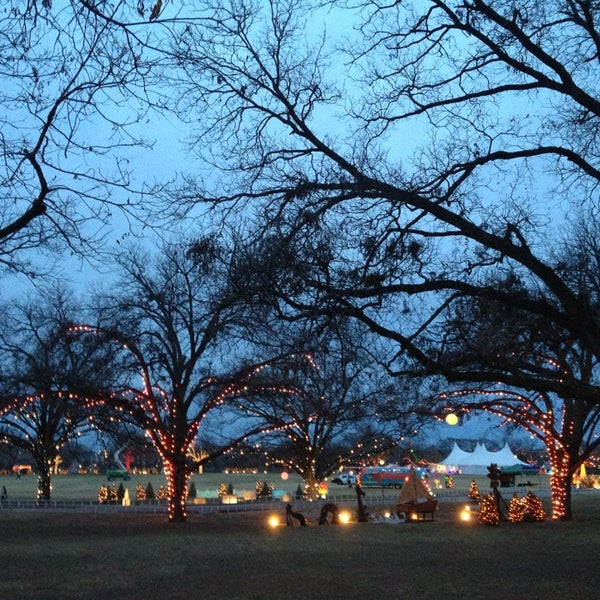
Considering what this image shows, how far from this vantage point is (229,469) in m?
104

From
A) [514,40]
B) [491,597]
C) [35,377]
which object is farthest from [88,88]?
[35,377]

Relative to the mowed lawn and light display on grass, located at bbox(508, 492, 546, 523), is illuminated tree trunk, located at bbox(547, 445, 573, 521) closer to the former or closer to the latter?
light display on grass, located at bbox(508, 492, 546, 523)

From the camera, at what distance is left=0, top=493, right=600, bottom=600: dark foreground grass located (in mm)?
12734

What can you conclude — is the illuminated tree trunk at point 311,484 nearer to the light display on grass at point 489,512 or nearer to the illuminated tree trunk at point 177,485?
the illuminated tree trunk at point 177,485

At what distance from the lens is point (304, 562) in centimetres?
1667

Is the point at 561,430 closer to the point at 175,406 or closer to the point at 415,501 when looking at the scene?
the point at 415,501

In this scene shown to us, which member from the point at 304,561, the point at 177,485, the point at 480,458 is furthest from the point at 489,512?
the point at 480,458

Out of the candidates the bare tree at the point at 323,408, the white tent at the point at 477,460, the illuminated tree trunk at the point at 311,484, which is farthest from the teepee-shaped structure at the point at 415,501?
the white tent at the point at 477,460

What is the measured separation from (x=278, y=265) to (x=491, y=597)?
251 inches

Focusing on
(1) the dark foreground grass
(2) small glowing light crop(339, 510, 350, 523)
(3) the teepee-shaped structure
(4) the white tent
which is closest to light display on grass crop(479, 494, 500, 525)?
(1) the dark foreground grass

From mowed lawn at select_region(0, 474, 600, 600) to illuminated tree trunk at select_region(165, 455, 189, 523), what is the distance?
1.67 m

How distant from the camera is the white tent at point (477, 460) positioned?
2606 inches

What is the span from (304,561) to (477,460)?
55.8 m

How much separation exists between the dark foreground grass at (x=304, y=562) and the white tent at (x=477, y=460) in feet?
127
